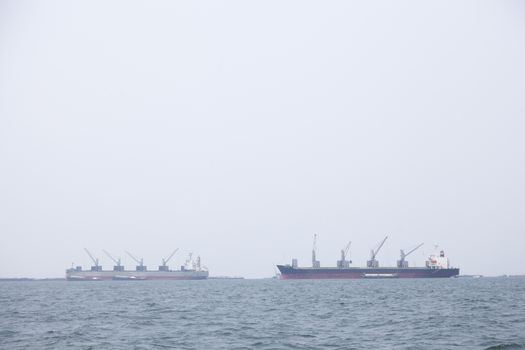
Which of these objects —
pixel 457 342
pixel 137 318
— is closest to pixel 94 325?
pixel 137 318

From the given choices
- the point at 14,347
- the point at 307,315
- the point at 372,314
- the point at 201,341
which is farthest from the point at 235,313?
the point at 14,347

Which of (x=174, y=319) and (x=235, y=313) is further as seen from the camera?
(x=235, y=313)

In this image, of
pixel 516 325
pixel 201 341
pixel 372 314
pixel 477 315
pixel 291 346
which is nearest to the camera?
pixel 291 346

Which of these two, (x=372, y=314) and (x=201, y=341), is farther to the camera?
(x=372, y=314)

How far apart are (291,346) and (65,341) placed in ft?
49.7

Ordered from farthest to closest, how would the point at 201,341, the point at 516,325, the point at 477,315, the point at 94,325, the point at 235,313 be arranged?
the point at 235,313, the point at 477,315, the point at 94,325, the point at 516,325, the point at 201,341

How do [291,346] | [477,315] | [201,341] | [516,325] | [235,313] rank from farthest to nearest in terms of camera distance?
[235,313]
[477,315]
[516,325]
[201,341]
[291,346]

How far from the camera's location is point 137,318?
50.8 m

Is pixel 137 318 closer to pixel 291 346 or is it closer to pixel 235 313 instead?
pixel 235 313

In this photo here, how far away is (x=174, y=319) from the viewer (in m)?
49.5

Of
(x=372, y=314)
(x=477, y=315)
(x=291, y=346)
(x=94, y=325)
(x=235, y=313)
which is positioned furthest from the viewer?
(x=235, y=313)

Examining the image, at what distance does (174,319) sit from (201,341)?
584 inches

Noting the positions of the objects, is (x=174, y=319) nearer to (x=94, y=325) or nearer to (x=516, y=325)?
(x=94, y=325)

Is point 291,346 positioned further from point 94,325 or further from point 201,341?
point 94,325
